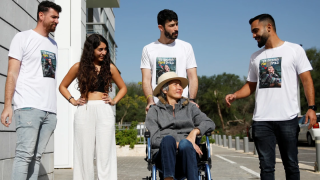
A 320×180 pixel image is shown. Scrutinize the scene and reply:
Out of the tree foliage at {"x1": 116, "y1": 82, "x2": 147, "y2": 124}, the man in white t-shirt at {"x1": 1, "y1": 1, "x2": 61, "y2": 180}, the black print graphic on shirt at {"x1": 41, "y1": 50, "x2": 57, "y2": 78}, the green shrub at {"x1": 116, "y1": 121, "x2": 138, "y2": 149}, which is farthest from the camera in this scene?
the tree foliage at {"x1": 116, "y1": 82, "x2": 147, "y2": 124}

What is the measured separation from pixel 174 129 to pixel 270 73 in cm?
137

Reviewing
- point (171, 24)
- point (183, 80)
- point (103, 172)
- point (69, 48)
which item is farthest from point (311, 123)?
point (69, 48)

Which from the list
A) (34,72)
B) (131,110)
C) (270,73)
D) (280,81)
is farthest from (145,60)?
(131,110)

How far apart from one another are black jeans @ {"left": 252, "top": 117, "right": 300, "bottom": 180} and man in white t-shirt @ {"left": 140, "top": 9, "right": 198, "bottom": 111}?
1.07 meters

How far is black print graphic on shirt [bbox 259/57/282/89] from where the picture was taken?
4691 millimetres

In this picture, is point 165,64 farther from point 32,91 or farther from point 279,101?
point 32,91

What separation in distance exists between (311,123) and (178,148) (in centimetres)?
170

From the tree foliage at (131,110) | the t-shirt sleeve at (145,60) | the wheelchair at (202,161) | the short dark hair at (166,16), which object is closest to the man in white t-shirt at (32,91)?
the wheelchair at (202,161)

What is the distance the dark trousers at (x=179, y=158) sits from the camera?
420 cm

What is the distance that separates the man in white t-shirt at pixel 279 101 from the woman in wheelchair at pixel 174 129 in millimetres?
676

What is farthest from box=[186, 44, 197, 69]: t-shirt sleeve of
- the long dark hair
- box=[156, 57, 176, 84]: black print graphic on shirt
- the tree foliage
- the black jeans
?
the tree foliage

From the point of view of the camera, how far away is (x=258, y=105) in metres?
4.82

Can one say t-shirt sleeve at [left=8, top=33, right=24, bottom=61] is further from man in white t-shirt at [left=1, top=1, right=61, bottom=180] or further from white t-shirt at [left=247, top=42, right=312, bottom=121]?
white t-shirt at [left=247, top=42, right=312, bottom=121]

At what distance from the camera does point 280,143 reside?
471 cm
